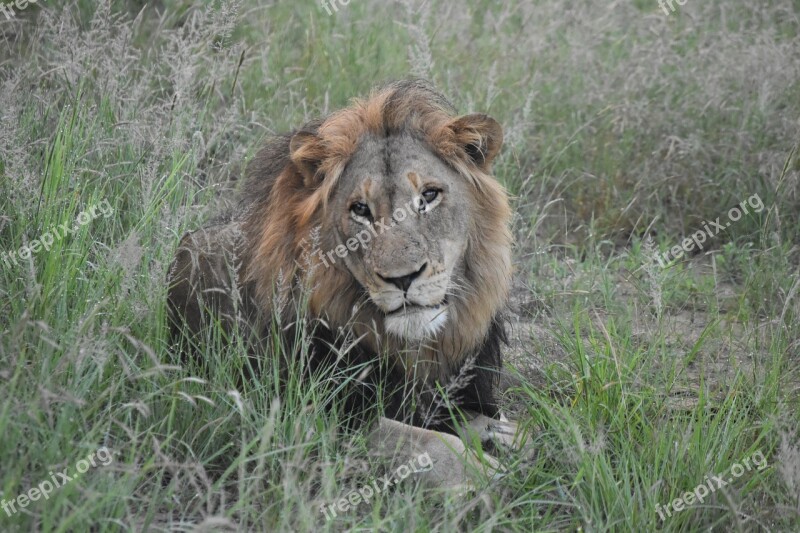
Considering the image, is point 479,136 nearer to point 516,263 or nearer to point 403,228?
point 403,228

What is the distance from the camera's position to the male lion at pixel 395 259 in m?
4.00

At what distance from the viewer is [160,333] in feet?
13.4

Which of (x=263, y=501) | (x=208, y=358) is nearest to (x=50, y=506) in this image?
(x=263, y=501)

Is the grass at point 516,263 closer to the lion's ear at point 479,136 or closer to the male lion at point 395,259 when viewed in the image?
the male lion at point 395,259

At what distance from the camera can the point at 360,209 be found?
13.6 ft

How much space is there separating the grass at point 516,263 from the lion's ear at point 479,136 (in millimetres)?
859

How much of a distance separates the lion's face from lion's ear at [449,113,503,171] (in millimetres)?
151

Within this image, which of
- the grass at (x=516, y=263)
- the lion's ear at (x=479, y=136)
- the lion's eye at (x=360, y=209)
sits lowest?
the grass at (x=516, y=263)

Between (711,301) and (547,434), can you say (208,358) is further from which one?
(711,301)

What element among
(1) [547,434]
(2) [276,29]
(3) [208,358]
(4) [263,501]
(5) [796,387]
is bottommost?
(5) [796,387]

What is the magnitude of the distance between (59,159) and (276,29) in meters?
3.40

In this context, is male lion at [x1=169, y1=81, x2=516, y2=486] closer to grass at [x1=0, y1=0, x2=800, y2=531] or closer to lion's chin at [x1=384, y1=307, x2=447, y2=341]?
lion's chin at [x1=384, y1=307, x2=447, y2=341]

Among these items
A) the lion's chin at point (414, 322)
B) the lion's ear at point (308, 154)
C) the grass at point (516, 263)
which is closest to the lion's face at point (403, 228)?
the lion's chin at point (414, 322)

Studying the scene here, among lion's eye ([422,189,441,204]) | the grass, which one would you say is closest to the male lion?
lion's eye ([422,189,441,204])
